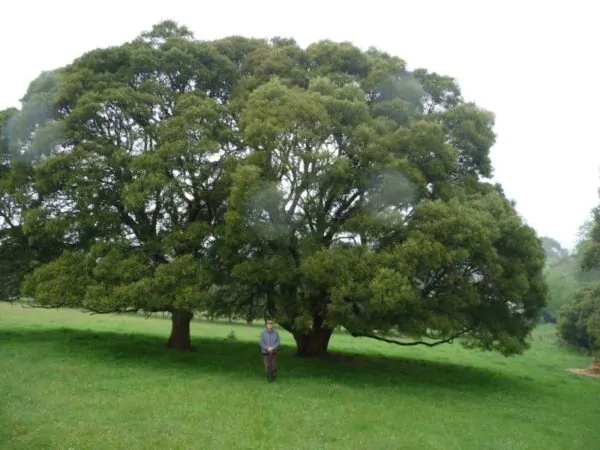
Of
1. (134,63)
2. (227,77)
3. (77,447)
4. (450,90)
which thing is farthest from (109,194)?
(450,90)

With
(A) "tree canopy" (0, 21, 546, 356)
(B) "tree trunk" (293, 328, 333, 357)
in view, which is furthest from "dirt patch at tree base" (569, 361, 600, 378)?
(B) "tree trunk" (293, 328, 333, 357)

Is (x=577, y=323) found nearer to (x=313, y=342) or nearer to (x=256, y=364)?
(x=313, y=342)

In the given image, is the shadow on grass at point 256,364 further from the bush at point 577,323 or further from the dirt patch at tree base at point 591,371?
the bush at point 577,323

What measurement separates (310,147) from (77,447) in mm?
12307

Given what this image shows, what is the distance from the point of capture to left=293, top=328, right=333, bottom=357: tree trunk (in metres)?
23.3

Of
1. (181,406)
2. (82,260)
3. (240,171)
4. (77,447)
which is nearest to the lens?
(77,447)

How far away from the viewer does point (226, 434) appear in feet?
38.7

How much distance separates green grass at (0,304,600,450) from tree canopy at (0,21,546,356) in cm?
214

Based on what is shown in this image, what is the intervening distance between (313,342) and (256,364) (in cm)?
299

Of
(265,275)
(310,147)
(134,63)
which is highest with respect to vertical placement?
(134,63)

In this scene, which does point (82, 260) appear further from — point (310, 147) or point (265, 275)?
point (310, 147)

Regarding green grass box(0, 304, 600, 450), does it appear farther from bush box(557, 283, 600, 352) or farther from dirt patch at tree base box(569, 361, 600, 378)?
bush box(557, 283, 600, 352)

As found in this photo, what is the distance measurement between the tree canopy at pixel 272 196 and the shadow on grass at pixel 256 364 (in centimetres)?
183

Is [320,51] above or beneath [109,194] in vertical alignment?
above
